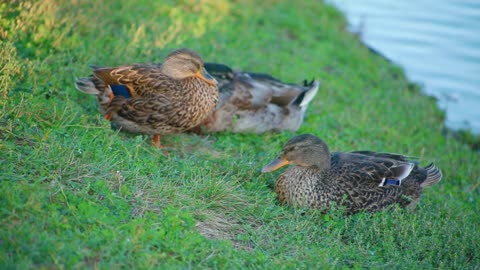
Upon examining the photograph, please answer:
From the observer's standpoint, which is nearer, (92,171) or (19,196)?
(19,196)

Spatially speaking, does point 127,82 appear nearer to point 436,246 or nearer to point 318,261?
point 318,261

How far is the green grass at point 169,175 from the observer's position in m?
4.32

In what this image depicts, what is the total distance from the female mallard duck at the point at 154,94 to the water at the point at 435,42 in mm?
5607

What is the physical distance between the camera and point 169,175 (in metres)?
5.56

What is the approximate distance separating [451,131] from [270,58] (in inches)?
124

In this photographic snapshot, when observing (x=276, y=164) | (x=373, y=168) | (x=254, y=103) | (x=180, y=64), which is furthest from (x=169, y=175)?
(x=254, y=103)

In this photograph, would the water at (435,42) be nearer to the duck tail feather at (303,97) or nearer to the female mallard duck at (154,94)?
the duck tail feather at (303,97)

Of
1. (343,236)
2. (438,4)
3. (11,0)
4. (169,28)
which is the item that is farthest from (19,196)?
(438,4)

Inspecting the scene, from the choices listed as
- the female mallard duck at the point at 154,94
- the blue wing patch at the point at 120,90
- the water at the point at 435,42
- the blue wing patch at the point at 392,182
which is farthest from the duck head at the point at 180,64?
the water at the point at 435,42

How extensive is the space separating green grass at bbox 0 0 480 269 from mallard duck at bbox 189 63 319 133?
0.14m

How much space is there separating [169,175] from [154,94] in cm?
108

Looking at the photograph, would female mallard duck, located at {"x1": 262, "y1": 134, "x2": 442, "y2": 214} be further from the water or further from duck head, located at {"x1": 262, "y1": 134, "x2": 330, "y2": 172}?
the water

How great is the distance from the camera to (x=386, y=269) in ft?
16.1

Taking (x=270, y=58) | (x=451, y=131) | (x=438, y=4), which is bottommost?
(x=451, y=131)
